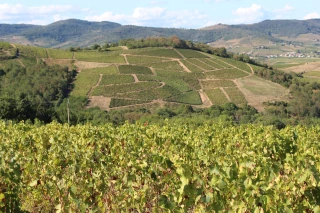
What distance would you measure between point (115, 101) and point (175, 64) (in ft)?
95.0

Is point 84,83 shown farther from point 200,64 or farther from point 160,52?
point 200,64

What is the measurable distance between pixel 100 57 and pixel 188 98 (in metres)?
29.0

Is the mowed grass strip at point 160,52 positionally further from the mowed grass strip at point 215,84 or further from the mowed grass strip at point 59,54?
the mowed grass strip at point 215,84

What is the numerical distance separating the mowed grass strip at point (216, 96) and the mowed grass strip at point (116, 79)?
16474 mm

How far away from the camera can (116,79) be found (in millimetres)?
79750

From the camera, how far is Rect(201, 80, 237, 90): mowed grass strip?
3275 inches

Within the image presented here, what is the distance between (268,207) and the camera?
5.91m

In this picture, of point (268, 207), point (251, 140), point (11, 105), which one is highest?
point (268, 207)

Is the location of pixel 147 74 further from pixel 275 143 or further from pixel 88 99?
pixel 275 143

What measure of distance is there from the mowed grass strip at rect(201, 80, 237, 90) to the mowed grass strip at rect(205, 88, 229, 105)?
6.70 feet

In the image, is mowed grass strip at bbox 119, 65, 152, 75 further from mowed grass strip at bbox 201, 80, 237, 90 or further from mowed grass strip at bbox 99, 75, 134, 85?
mowed grass strip at bbox 201, 80, 237, 90

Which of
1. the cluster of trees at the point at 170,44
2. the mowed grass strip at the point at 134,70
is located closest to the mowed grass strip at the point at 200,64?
the cluster of trees at the point at 170,44

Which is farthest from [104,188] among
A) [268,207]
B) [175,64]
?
[175,64]

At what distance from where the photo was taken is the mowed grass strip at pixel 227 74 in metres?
89.1
